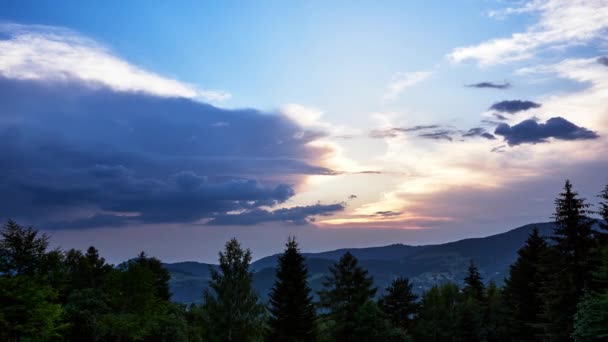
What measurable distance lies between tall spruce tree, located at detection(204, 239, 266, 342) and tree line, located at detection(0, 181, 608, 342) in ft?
0.35

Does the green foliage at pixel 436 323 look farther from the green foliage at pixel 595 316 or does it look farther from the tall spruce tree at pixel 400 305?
the green foliage at pixel 595 316

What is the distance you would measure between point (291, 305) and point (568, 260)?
2581cm

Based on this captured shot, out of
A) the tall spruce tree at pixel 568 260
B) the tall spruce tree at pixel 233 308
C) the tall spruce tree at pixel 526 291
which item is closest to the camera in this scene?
the tall spruce tree at pixel 568 260

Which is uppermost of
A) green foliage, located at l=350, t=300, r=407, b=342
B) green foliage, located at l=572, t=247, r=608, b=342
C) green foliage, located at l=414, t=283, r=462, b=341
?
green foliage, located at l=572, t=247, r=608, b=342

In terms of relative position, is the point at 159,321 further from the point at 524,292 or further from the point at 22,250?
the point at 524,292

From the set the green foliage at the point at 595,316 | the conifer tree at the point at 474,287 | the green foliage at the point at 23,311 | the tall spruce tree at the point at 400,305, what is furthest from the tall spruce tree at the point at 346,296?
the green foliage at the point at 23,311

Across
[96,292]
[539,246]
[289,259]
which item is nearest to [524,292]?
[539,246]

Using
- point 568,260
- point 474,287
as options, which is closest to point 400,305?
point 474,287

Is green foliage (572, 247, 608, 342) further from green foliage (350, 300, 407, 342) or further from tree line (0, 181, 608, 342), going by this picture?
green foliage (350, 300, 407, 342)

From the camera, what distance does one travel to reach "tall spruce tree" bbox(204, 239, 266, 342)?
54.1m

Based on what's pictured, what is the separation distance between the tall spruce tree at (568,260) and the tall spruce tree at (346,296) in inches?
975

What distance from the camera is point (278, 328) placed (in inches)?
2000

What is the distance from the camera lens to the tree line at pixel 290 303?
139ft

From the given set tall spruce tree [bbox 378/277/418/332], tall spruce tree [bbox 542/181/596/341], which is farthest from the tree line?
tall spruce tree [bbox 378/277/418/332]
